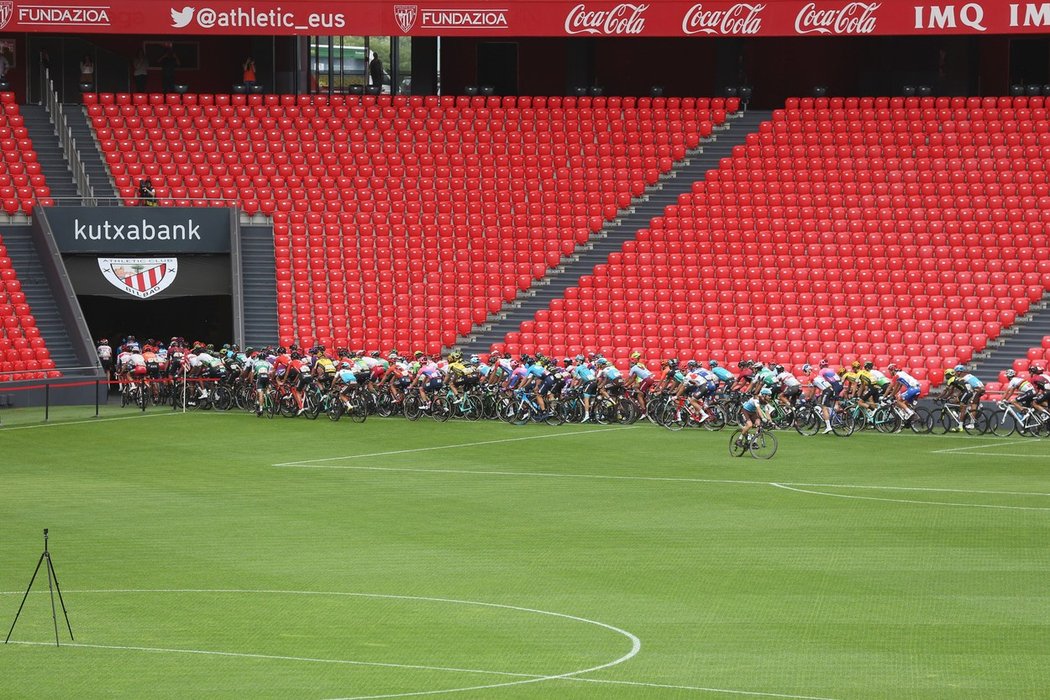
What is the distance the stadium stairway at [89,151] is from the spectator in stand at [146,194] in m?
0.98

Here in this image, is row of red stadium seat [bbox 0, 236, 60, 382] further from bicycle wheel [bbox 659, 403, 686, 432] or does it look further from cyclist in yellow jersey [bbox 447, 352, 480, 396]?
bicycle wheel [bbox 659, 403, 686, 432]

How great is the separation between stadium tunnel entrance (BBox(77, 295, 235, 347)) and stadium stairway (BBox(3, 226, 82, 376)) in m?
5.17

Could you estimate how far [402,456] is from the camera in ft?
95.0

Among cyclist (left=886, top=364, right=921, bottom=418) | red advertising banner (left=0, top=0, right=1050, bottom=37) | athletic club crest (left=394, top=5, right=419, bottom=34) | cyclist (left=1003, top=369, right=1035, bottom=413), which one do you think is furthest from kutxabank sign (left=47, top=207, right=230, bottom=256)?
cyclist (left=1003, top=369, right=1035, bottom=413)

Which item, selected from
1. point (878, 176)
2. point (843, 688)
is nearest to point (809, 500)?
point (843, 688)

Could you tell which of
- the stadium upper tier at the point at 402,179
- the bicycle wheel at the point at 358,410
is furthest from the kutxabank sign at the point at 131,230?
the bicycle wheel at the point at 358,410

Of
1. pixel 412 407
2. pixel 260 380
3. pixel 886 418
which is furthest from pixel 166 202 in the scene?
pixel 886 418

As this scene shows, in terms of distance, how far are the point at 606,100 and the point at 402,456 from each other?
20.4 meters

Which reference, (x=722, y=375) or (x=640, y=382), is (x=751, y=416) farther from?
(x=640, y=382)

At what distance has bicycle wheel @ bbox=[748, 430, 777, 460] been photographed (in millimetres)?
28664

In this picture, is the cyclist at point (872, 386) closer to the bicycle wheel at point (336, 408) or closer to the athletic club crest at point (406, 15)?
the bicycle wheel at point (336, 408)

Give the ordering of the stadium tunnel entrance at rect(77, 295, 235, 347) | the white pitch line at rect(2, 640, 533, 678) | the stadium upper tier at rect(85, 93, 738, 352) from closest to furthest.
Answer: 1. the white pitch line at rect(2, 640, 533, 678)
2. the stadium upper tier at rect(85, 93, 738, 352)
3. the stadium tunnel entrance at rect(77, 295, 235, 347)

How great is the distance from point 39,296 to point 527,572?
2651cm

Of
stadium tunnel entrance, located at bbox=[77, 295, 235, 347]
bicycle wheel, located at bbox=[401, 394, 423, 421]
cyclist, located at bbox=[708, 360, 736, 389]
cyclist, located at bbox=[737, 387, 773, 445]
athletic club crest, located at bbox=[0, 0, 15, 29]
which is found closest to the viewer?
cyclist, located at bbox=[737, 387, 773, 445]
